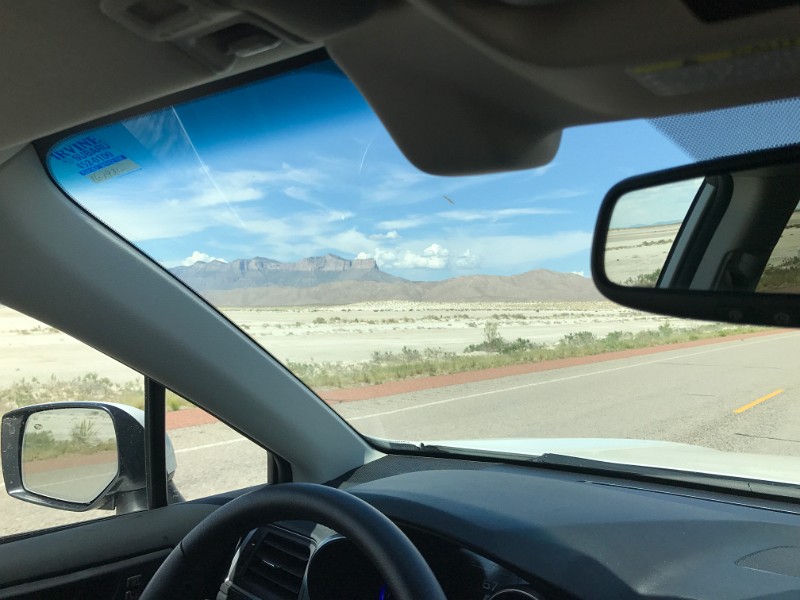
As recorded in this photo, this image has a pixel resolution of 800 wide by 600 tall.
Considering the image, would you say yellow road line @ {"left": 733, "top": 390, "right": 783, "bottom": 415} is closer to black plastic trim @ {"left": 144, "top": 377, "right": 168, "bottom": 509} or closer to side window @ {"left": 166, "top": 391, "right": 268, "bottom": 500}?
side window @ {"left": 166, "top": 391, "right": 268, "bottom": 500}

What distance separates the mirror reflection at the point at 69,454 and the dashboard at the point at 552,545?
2.63 feet

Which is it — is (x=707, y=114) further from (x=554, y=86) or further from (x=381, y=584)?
(x=381, y=584)

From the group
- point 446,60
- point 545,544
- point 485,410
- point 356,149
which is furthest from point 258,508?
point 485,410

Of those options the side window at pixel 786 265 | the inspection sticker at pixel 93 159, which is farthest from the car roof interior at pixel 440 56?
the inspection sticker at pixel 93 159

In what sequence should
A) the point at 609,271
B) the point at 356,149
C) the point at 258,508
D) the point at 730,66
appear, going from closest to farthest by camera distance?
the point at 730,66
the point at 609,271
the point at 258,508
the point at 356,149

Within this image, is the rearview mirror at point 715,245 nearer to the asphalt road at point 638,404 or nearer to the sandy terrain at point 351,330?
the sandy terrain at point 351,330

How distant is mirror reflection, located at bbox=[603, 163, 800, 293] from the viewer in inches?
60.5

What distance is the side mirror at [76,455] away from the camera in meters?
3.25

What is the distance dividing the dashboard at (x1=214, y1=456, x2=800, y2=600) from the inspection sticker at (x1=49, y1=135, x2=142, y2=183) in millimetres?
1744

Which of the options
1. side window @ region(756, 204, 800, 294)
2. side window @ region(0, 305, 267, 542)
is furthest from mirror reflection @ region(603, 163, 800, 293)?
side window @ region(0, 305, 267, 542)

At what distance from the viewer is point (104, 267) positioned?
2.95 meters

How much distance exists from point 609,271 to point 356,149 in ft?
7.00

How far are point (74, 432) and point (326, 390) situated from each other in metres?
1.34

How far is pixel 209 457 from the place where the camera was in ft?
12.8
